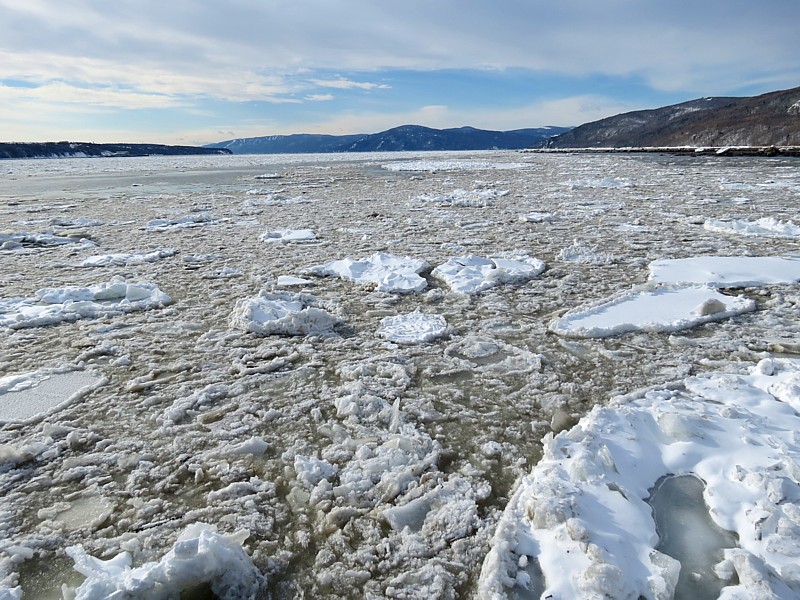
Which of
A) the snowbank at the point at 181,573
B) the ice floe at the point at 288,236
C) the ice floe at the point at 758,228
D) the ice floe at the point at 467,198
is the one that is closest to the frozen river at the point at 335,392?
the snowbank at the point at 181,573

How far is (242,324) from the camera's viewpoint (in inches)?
169

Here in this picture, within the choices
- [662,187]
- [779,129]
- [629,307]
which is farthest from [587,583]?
[779,129]

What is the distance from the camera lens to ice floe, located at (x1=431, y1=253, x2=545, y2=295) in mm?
5438

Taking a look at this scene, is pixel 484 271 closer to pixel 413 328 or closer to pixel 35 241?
pixel 413 328

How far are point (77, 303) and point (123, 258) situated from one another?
2600 mm

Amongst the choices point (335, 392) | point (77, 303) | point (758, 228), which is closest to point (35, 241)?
point (77, 303)

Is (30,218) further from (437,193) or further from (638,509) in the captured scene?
(638,509)

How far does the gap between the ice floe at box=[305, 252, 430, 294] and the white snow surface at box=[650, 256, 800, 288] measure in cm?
289

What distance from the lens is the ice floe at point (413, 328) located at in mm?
4035

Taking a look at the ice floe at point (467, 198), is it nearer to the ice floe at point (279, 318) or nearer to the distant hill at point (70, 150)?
the ice floe at point (279, 318)

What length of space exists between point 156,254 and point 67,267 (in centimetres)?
118

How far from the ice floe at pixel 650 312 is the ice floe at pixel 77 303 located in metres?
4.36

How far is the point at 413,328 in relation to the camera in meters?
4.25

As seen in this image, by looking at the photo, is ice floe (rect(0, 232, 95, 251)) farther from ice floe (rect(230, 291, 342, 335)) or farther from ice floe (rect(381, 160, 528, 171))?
ice floe (rect(381, 160, 528, 171))
